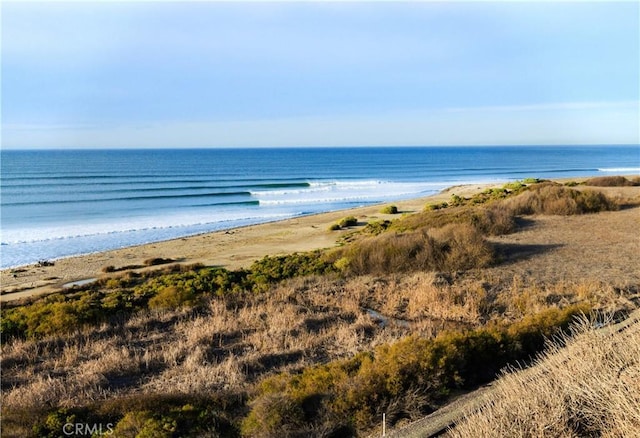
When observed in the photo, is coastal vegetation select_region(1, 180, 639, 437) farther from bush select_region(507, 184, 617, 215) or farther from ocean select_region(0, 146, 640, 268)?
ocean select_region(0, 146, 640, 268)

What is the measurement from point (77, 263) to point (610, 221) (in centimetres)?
2365

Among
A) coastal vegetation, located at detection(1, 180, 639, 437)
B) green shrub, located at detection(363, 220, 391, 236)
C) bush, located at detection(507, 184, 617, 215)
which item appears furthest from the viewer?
green shrub, located at detection(363, 220, 391, 236)

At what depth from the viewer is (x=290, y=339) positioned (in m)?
11.2

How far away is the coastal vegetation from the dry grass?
1944 mm

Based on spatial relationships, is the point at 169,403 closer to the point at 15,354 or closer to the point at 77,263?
the point at 15,354

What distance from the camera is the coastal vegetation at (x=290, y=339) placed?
24.4 feet

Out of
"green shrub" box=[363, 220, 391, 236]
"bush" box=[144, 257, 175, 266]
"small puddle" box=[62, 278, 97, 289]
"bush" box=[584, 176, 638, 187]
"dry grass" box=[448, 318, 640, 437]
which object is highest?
"bush" box=[584, 176, 638, 187]

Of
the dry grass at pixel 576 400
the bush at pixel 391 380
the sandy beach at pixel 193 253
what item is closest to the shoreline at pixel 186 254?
the sandy beach at pixel 193 253

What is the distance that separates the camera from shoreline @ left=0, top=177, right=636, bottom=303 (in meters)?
20.7

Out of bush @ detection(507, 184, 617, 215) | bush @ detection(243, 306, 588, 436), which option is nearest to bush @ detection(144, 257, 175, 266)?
bush @ detection(243, 306, 588, 436)

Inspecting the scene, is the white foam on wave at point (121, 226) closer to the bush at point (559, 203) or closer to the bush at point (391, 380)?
the bush at point (559, 203)

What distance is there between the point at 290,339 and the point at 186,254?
49.7 ft

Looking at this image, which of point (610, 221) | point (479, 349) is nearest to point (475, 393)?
point (479, 349)

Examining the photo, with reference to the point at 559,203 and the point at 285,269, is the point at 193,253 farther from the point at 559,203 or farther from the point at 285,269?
the point at 559,203
